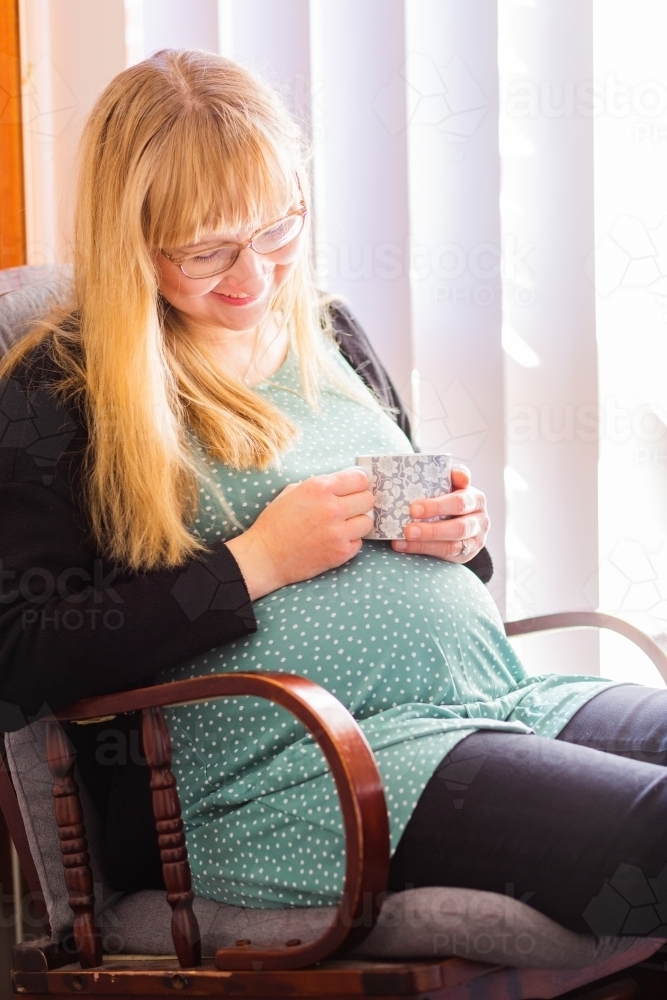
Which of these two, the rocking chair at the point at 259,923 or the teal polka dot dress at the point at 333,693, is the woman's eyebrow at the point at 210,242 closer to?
the teal polka dot dress at the point at 333,693

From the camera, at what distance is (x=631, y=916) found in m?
0.95

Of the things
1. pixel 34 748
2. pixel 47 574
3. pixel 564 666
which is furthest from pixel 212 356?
pixel 564 666

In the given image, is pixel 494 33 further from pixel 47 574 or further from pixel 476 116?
pixel 47 574

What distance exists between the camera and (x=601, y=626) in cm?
147

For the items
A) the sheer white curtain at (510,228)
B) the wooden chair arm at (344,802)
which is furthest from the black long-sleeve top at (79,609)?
the sheer white curtain at (510,228)

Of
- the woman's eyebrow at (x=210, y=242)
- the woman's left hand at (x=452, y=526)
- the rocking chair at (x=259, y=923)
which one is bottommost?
the rocking chair at (x=259, y=923)

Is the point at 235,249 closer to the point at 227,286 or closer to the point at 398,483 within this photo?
the point at 227,286

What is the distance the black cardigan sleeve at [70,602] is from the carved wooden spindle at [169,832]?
73mm

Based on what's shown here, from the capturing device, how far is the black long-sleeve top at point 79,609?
1096mm

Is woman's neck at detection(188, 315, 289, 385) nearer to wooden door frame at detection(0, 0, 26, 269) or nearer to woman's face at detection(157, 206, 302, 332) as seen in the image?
woman's face at detection(157, 206, 302, 332)

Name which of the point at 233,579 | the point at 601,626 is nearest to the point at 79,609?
the point at 233,579

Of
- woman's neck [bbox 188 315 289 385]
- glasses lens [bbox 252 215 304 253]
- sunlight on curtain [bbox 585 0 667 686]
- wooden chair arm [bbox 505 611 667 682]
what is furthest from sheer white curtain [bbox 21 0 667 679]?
glasses lens [bbox 252 215 304 253]

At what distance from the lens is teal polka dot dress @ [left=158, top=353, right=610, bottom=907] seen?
1.05 meters

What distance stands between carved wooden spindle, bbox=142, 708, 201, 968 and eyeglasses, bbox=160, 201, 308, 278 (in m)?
0.49
